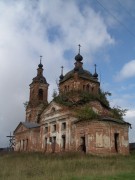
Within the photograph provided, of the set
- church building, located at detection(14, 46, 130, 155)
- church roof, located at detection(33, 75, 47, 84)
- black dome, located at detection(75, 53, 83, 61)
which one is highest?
black dome, located at detection(75, 53, 83, 61)

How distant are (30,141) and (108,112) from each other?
12207mm

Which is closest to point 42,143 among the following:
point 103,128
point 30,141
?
point 30,141

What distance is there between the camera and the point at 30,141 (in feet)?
128

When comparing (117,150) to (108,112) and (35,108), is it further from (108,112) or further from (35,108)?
(35,108)

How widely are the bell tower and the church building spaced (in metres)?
3.73

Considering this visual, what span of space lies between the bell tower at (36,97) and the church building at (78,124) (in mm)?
3735

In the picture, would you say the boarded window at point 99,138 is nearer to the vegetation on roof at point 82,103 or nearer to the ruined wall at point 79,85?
the vegetation on roof at point 82,103

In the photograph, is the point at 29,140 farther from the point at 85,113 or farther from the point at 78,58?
the point at 78,58

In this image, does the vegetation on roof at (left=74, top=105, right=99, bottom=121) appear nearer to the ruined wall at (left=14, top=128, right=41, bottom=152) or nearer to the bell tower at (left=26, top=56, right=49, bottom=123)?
the ruined wall at (left=14, top=128, right=41, bottom=152)

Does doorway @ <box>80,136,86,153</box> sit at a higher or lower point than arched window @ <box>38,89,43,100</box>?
lower

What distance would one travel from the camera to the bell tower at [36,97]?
46062 millimetres

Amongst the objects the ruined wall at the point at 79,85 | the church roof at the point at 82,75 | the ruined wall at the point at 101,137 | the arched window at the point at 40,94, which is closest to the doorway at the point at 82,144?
the ruined wall at the point at 101,137

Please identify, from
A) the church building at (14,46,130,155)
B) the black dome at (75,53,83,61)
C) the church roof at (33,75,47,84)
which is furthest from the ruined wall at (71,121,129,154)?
the church roof at (33,75,47,84)

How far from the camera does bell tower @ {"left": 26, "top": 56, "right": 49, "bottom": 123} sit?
46062mm
